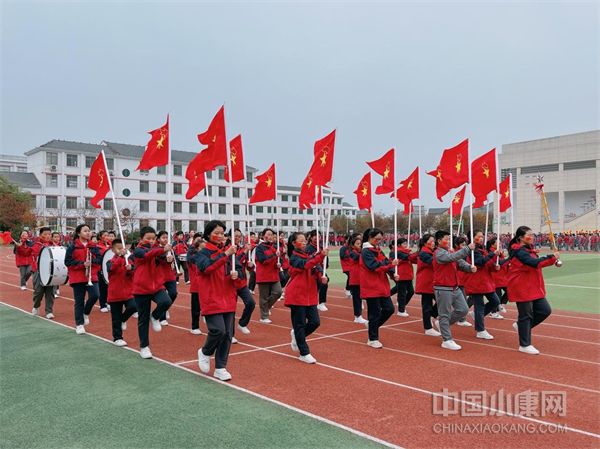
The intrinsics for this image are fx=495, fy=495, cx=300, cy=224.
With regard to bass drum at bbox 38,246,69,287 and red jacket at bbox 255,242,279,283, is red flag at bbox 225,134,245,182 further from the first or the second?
bass drum at bbox 38,246,69,287

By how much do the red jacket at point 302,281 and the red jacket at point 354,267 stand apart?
3411mm

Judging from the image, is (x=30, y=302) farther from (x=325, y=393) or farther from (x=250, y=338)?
(x=325, y=393)

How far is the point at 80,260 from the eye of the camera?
880cm

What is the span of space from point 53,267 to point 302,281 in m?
5.49

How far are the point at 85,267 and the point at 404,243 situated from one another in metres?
6.65

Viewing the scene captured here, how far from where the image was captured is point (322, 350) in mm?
7273

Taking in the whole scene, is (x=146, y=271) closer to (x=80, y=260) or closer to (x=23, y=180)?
(x=80, y=260)

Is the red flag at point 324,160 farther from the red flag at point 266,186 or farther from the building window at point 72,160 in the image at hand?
the building window at point 72,160

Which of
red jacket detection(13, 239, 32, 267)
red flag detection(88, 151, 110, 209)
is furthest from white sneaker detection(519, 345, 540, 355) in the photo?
red jacket detection(13, 239, 32, 267)

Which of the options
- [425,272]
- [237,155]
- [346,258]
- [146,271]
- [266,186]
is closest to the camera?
[146,271]

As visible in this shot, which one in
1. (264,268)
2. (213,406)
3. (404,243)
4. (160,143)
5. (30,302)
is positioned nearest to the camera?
(213,406)

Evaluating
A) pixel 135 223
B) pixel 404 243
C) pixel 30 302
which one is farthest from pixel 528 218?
pixel 30 302

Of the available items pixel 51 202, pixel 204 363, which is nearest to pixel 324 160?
pixel 204 363

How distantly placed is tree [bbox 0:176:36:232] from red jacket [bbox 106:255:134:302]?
45.8m
